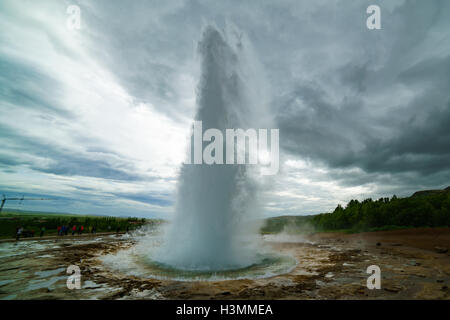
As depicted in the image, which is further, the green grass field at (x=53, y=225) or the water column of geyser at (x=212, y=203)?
the green grass field at (x=53, y=225)

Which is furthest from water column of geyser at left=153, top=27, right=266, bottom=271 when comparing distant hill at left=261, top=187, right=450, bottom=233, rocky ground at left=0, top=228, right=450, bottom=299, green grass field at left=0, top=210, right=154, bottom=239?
green grass field at left=0, top=210, right=154, bottom=239

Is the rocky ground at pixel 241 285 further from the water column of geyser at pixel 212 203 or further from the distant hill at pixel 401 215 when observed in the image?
the distant hill at pixel 401 215

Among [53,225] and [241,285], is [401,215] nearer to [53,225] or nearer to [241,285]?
[241,285]

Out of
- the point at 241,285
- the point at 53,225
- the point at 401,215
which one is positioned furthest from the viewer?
the point at 53,225

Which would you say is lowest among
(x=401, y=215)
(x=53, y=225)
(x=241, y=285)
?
(x=53, y=225)

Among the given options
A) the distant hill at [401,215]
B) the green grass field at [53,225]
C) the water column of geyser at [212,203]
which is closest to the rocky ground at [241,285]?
the water column of geyser at [212,203]

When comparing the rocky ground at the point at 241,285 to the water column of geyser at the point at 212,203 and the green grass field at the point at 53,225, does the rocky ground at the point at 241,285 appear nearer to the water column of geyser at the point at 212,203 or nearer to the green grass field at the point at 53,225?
the water column of geyser at the point at 212,203

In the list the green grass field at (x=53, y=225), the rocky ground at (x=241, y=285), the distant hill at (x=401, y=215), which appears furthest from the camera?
the green grass field at (x=53, y=225)

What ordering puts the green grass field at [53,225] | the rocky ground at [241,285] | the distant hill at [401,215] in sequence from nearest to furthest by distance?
the rocky ground at [241,285], the distant hill at [401,215], the green grass field at [53,225]

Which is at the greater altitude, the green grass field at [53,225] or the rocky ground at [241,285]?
the rocky ground at [241,285]

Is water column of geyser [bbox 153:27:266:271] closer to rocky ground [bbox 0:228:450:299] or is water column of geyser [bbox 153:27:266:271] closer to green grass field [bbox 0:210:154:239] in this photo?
rocky ground [bbox 0:228:450:299]

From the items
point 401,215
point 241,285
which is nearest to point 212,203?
point 241,285

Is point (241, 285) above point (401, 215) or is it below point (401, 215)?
above

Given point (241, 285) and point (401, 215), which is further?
point (401, 215)
